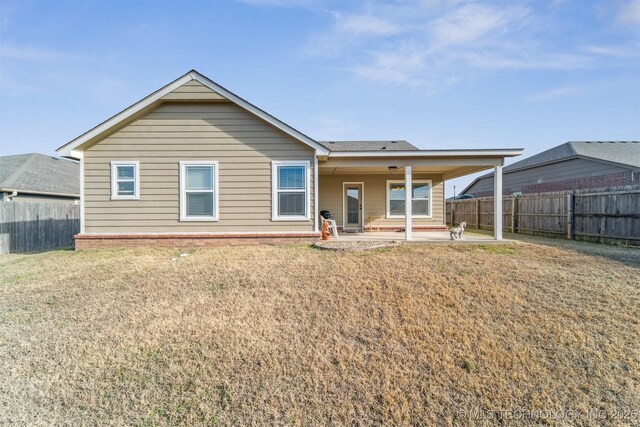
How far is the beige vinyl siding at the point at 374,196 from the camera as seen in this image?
556 inches

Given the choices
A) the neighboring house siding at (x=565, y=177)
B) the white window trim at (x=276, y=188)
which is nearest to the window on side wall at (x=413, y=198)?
the white window trim at (x=276, y=188)

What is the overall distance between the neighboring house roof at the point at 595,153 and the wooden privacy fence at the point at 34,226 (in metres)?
25.5

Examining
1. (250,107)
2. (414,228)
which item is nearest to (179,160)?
(250,107)

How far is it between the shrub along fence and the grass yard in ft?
12.5

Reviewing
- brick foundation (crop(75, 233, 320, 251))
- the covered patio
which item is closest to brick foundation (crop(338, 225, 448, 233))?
the covered patio

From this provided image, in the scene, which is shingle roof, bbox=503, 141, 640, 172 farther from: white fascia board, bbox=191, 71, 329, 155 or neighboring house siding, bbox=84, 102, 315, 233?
neighboring house siding, bbox=84, 102, 315, 233

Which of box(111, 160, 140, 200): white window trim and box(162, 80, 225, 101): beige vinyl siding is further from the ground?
box(162, 80, 225, 101): beige vinyl siding

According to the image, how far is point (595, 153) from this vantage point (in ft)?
58.4

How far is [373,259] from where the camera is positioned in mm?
7312

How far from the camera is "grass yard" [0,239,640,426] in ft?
10.2

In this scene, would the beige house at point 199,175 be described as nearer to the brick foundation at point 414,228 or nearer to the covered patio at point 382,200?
the covered patio at point 382,200

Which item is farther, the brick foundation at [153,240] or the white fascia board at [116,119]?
the brick foundation at [153,240]

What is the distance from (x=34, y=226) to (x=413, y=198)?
49.0 ft

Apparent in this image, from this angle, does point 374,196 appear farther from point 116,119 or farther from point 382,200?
point 116,119
